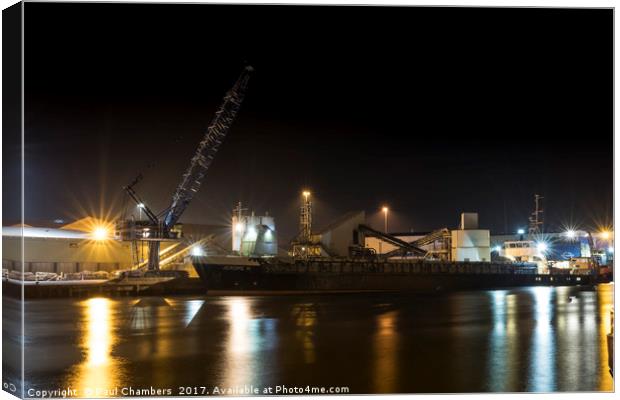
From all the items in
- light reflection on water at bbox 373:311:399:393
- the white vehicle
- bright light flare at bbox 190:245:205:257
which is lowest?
light reflection on water at bbox 373:311:399:393

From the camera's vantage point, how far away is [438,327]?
19.2m

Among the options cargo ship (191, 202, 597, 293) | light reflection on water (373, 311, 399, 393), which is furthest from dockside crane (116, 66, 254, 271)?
light reflection on water (373, 311, 399, 393)

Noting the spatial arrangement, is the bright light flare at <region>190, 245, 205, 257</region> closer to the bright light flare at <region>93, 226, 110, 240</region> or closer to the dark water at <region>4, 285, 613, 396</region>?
the bright light flare at <region>93, 226, 110, 240</region>

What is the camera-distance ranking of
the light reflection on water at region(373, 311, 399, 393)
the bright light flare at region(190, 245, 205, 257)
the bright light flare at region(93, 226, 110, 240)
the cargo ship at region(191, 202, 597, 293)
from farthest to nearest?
the bright light flare at region(190, 245, 205, 257) < the bright light flare at region(93, 226, 110, 240) < the cargo ship at region(191, 202, 597, 293) < the light reflection on water at region(373, 311, 399, 393)

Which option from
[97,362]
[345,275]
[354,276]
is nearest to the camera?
[97,362]

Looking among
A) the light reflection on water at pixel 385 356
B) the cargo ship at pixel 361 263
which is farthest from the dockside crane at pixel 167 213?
the light reflection on water at pixel 385 356

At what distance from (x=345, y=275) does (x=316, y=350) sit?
94.2 feet

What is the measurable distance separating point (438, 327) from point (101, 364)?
10301 mm

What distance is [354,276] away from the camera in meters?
43.2

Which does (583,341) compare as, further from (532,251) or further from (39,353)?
(532,251)

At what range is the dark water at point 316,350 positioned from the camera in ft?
36.1

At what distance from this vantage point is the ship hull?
3994 cm

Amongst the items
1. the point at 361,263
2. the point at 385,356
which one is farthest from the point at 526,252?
the point at 385,356

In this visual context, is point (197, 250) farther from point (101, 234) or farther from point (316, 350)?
point (316, 350)
